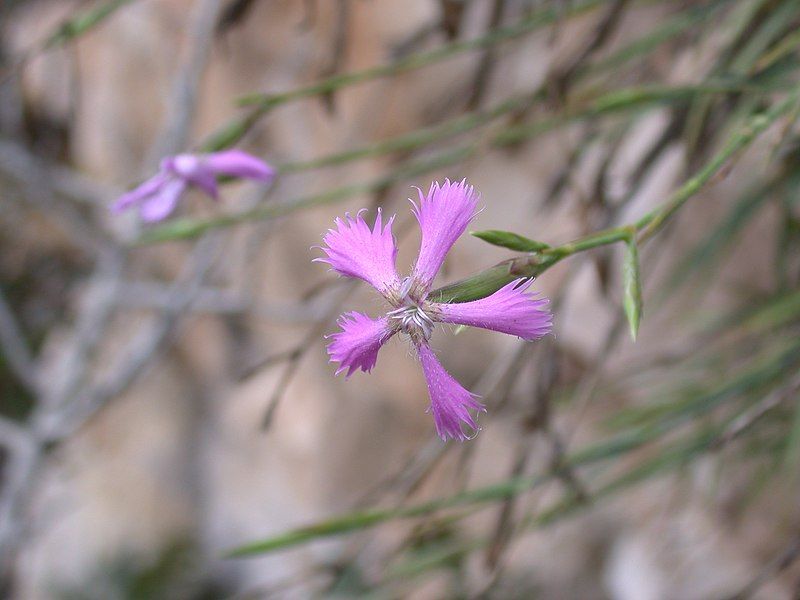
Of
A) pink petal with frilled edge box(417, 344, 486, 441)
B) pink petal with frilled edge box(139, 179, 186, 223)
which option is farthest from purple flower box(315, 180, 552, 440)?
pink petal with frilled edge box(139, 179, 186, 223)

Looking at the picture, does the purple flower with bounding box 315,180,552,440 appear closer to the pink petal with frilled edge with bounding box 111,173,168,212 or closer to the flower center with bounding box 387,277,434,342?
the flower center with bounding box 387,277,434,342

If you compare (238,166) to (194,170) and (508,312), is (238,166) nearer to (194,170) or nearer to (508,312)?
(194,170)

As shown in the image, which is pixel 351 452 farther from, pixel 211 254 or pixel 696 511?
pixel 696 511

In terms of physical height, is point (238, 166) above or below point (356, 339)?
above

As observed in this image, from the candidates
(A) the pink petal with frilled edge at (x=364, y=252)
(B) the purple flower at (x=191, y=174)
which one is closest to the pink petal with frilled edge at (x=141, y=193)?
(B) the purple flower at (x=191, y=174)

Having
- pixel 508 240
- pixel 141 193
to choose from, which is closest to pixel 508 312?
pixel 508 240

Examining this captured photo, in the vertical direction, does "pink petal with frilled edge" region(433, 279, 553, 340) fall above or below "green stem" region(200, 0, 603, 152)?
below

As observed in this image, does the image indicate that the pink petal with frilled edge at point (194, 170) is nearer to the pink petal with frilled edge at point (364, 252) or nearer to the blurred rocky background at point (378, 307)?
the blurred rocky background at point (378, 307)
